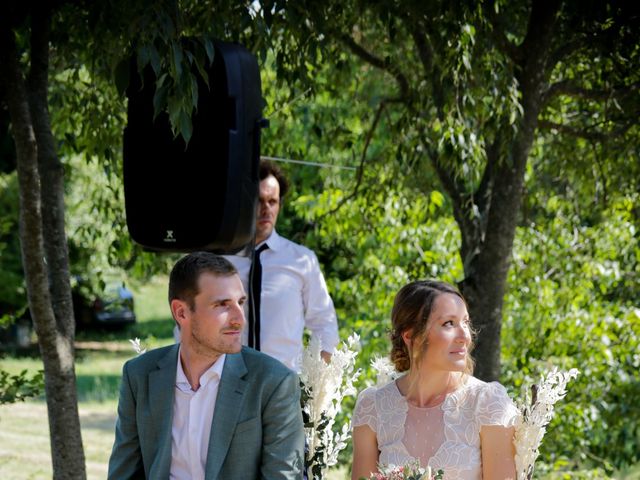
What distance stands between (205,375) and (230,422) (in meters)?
0.17

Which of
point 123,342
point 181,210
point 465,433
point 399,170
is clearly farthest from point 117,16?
point 123,342

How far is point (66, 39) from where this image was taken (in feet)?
15.3

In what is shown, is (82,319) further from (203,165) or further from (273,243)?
(203,165)

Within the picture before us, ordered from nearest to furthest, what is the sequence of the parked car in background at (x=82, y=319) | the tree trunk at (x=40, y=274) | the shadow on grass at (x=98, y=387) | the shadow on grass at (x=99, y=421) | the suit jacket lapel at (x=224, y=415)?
the suit jacket lapel at (x=224, y=415)
the tree trunk at (x=40, y=274)
the shadow on grass at (x=99, y=421)
the shadow on grass at (x=98, y=387)
the parked car in background at (x=82, y=319)

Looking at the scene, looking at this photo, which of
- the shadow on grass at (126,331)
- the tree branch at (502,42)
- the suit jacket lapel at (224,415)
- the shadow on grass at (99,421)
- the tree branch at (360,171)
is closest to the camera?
the suit jacket lapel at (224,415)

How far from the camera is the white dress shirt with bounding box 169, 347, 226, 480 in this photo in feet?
9.55

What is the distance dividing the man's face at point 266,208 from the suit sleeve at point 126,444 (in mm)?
1215

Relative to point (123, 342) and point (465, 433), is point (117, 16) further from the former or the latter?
point (123, 342)

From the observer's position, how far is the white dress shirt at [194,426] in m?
2.91

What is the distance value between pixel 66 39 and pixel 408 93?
1865 millimetres

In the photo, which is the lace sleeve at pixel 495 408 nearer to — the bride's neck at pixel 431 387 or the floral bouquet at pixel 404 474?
the bride's neck at pixel 431 387

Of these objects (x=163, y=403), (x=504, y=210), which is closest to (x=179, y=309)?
(x=163, y=403)

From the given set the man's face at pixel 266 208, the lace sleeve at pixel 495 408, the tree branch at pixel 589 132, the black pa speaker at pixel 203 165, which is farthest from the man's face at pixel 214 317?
the tree branch at pixel 589 132

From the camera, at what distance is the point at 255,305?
155 inches
